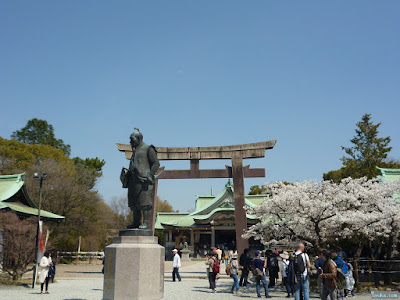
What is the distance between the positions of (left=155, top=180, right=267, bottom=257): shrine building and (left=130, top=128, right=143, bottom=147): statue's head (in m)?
26.0

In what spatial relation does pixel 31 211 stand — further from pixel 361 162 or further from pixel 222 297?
pixel 361 162

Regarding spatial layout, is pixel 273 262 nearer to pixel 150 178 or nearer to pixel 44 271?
pixel 150 178

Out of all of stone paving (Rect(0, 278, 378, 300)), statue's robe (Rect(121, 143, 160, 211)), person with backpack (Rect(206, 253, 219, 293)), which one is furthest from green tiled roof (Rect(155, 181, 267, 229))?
statue's robe (Rect(121, 143, 160, 211))

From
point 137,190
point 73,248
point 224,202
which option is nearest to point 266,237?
point 137,190

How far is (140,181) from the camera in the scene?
8.18 m

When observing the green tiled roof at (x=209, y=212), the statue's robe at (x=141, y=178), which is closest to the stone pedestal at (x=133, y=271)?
the statue's robe at (x=141, y=178)

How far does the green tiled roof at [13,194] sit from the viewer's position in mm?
20577

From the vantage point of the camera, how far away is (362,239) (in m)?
13.2

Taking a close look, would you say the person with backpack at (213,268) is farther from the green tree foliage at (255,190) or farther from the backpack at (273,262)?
the green tree foliage at (255,190)

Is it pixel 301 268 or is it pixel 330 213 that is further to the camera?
pixel 330 213

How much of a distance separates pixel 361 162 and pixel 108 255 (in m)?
35.3

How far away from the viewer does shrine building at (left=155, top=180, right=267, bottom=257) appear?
34281mm

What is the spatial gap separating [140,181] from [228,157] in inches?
451

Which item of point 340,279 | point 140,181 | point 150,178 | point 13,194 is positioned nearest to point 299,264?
point 340,279
